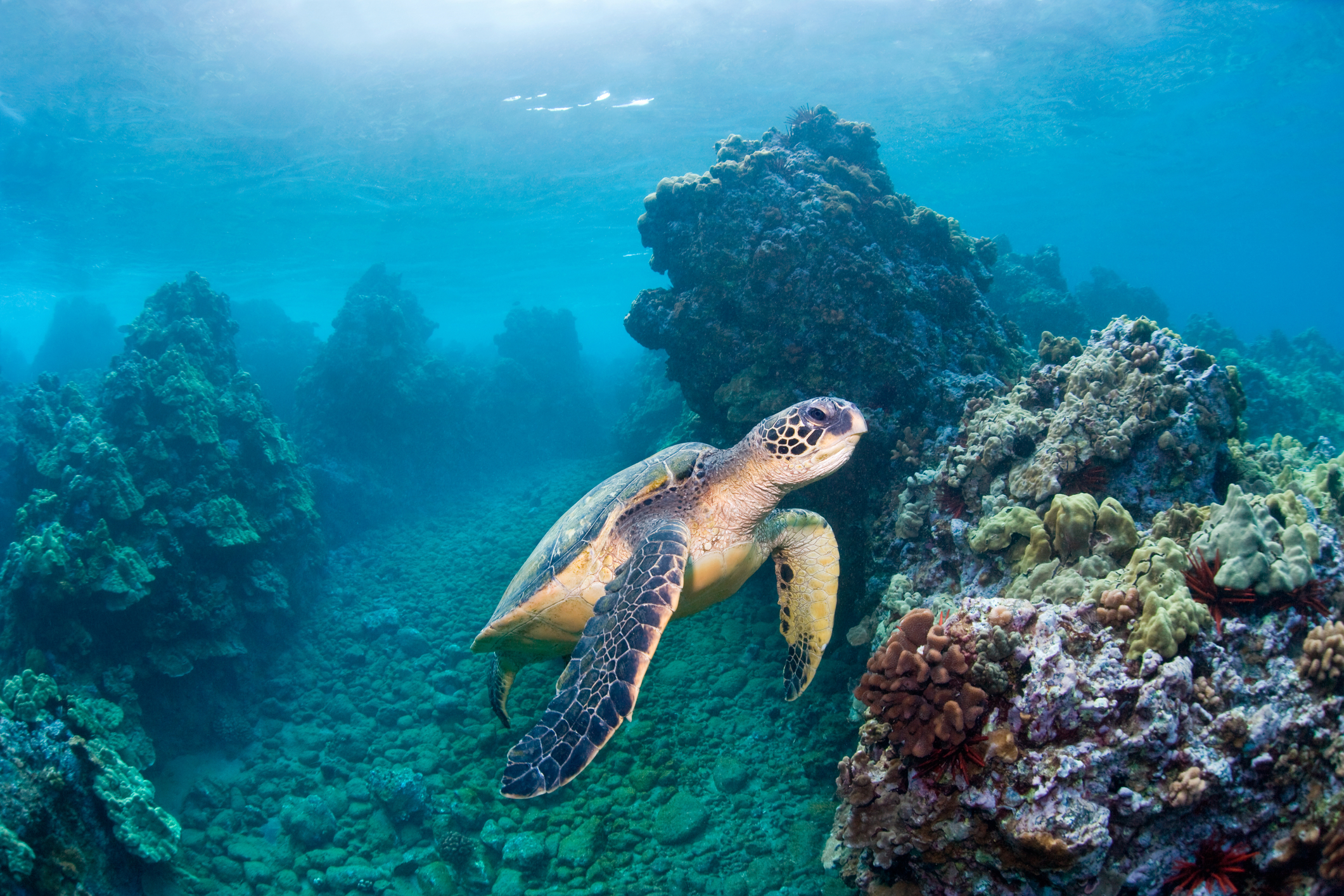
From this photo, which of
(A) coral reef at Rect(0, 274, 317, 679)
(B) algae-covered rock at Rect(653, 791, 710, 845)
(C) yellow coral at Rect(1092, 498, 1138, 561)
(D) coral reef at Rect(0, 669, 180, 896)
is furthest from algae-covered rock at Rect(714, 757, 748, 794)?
(A) coral reef at Rect(0, 274, 317, 679)

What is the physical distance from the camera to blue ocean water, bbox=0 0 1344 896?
7.11 ft

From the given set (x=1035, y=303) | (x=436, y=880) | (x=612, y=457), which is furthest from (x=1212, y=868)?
(x=1035, y=303)

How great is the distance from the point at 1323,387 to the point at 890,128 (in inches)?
592

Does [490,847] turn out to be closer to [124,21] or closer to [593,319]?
[124,21]

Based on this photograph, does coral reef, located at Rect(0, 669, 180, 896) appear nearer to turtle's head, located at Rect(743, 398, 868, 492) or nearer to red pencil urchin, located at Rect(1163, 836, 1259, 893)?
turtle's head, located at Rect(743, 398, 868, 492)

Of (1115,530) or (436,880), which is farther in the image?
(436,880)

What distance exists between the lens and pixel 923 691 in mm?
2102

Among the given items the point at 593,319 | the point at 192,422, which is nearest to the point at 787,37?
the point at 192,422

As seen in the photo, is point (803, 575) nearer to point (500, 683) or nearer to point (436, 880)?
point (500, 683)

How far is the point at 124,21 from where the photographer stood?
9.19m

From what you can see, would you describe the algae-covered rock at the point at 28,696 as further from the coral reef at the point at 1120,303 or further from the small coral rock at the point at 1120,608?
the coral reef at the point at 1120,303

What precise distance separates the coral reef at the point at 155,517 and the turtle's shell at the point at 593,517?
5321 millimetres

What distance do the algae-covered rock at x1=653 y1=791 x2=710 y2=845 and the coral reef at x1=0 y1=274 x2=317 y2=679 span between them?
631 centimetres

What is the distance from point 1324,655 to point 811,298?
201 inches
